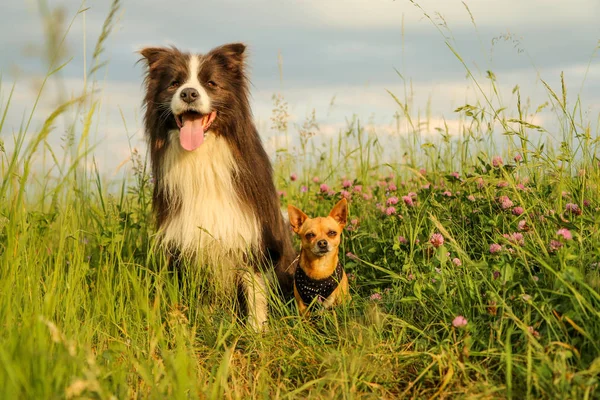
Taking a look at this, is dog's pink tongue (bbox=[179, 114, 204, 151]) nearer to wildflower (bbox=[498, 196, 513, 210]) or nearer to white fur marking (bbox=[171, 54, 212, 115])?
white fur marking (bbox=[171, 54, 212, 115])

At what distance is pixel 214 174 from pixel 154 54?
88cm

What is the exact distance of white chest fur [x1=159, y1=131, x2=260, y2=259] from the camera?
3.70 m

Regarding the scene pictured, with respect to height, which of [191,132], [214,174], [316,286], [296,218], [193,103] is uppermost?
[193,103]

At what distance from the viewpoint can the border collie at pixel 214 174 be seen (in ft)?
12.0

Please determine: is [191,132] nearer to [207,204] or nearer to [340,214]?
[207,204]

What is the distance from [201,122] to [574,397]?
8.14 ft

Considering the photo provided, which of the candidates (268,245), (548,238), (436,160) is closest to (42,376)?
(268,245)

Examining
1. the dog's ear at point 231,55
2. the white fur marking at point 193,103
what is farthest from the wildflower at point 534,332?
the dog's ear at point 231,55

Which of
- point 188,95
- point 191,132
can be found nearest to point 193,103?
point 188,95

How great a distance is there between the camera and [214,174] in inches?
147

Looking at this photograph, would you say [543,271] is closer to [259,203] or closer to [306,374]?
[306,374]

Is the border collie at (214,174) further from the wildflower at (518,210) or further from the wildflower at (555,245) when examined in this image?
the wildflower at (555,245)

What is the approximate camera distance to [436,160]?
507 cm

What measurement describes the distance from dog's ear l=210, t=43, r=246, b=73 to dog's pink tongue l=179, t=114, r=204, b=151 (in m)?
0.47
